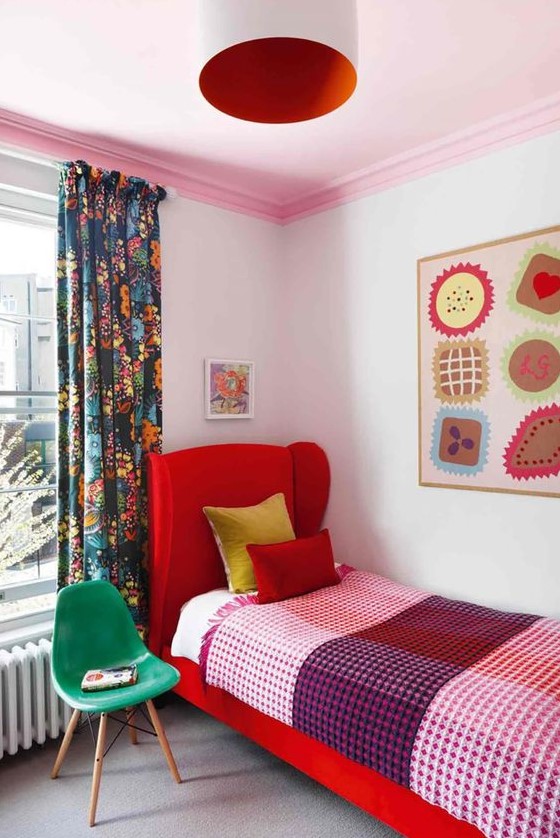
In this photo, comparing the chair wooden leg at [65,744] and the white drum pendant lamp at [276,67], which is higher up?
the white drum pendant lamp at [276,67]

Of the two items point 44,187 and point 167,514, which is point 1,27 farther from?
point 167,514

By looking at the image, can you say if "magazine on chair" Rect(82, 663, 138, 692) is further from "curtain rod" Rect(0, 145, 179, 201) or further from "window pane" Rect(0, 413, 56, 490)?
"curtain rod" Rect(0, 145, 179, 201)

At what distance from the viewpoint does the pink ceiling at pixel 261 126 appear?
6.29 feet

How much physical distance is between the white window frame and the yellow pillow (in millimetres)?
801

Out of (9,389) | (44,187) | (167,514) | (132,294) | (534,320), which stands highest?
(44,187)

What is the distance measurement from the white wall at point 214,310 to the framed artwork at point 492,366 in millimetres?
1006

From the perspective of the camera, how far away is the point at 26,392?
9.15ft

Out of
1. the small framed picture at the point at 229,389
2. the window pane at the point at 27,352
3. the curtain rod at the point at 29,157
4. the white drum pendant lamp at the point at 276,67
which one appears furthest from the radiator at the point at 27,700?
the white drum pendant lamp at the point at 276,67

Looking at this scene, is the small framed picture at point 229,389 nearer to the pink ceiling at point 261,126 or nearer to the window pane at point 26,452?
the window pane at point 26,452

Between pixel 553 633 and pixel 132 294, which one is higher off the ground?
pixel 132 294

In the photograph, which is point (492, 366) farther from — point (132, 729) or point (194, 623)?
point (132, 729)

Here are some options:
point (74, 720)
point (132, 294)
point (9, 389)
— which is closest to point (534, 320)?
point (132, 294)

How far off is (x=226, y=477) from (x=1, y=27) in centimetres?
209

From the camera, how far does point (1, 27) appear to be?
1.95 meters
